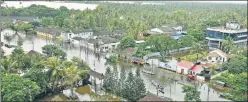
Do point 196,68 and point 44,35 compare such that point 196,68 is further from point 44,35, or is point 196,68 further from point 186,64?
point 44,35

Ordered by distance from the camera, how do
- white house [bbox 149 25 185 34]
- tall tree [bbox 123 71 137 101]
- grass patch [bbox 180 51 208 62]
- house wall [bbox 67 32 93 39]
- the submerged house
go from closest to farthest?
1. tall tree [bbox 123 71 137 101]
2. grass patch [bbox 180 51 208 62]
3. house wall [bbox 67 32 93 39]
4. the submerged house
5. white house [bbox 149 25 185 34]

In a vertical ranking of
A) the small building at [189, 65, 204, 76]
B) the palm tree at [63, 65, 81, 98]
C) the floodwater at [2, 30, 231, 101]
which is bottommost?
the floodwater at [2, 30, 231, 101]

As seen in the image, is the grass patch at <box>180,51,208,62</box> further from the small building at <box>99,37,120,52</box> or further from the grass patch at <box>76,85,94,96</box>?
the grass patch at <box>76,85,94,96</box>

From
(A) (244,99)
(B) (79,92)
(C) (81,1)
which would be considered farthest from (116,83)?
(C) (81,1)

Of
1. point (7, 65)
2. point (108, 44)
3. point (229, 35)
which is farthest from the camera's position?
point (108, 44)

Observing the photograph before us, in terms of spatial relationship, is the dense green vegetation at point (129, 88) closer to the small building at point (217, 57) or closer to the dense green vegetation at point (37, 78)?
the dense green vegetation at point (37, 78)

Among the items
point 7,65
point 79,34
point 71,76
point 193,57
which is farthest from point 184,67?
point 79,34

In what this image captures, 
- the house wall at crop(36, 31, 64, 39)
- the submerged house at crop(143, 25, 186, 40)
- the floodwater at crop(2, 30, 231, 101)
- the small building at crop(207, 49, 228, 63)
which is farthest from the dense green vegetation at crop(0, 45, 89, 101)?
the submerged house at crop(143, 25, 186, 40)
